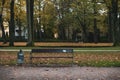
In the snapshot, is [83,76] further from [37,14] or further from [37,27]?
[37,27]

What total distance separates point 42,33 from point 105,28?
15639 mm

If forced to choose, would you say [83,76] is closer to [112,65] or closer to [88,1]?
[112,65]

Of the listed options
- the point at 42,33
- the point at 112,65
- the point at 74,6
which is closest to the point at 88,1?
the point at 74,6

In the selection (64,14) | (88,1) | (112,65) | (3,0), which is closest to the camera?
(112,65)

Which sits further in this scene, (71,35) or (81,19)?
(71,35)

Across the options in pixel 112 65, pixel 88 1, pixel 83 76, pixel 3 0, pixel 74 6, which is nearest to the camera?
pixel 83 76

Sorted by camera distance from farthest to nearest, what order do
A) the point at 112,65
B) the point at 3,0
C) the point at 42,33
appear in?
the point at 42,33 < the point at 3,0 < the point at 112,65

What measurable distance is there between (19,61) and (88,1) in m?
37.9

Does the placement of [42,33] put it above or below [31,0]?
below

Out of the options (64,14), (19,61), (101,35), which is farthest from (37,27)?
(19,61)

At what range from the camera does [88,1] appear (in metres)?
55.8

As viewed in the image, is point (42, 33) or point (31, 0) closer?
point (31, 0)

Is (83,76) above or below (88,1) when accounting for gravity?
below

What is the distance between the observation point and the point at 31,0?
143ft
